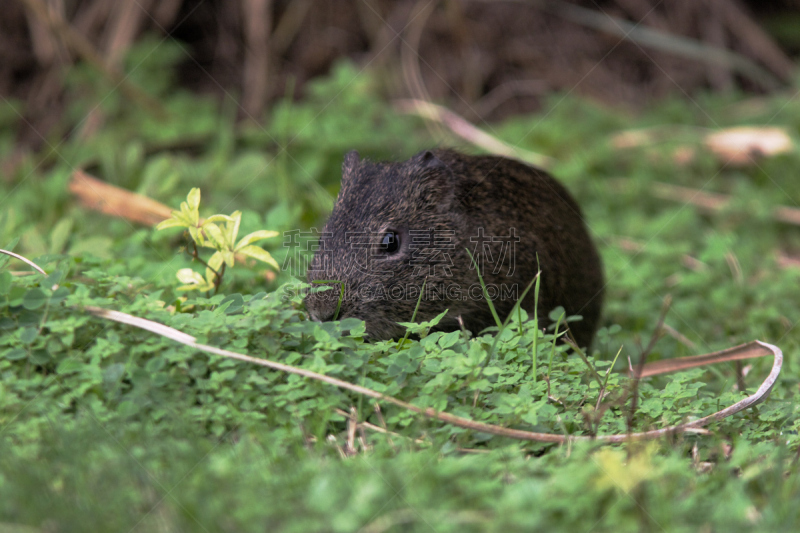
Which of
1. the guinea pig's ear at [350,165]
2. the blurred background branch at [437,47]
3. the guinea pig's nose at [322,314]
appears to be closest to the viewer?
the guinea pig's nose at [322,314]

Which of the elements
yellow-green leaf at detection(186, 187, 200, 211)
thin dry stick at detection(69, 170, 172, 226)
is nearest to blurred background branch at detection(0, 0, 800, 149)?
thin dry stick at detection(69, 170, 172, 226)

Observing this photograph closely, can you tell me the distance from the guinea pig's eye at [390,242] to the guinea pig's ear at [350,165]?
23.8 inches

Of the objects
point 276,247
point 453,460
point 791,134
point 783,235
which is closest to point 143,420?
point 453,460

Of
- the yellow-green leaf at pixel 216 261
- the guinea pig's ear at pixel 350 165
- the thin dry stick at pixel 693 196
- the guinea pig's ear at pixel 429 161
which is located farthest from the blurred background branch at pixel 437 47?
the yellow-green leaf at pixel 216 261

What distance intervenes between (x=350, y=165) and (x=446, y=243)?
2.90 ft

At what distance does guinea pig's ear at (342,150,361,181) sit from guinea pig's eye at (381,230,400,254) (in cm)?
60

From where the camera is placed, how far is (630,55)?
994cm

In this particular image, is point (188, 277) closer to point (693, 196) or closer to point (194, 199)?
point (194, 199)

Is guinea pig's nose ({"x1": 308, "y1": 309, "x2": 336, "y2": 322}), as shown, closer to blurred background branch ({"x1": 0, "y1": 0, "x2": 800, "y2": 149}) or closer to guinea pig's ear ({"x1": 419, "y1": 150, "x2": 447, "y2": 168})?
guinea pig's ear ({"x1": 419, "y1": 150, "x2": 447, "y2": 168})

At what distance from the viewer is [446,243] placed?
418cm

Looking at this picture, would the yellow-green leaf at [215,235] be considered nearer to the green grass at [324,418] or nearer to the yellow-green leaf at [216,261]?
the yellow-green leaf at [216,261]

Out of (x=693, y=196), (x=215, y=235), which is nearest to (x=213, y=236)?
(x=215, y=235)

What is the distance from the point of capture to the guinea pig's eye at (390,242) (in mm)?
4047

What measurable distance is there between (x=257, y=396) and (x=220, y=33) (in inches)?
296
